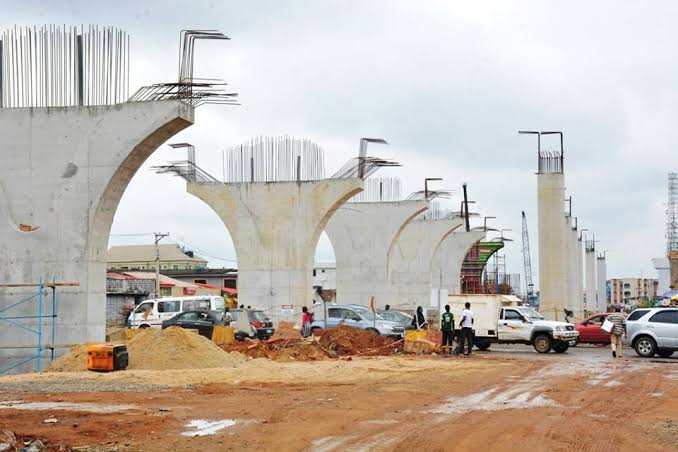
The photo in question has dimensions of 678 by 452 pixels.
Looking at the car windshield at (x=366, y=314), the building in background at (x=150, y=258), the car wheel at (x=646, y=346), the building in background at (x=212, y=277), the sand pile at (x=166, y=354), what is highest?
the building in background at (x=150, y=258)

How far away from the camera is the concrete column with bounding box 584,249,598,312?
8875 centimetres

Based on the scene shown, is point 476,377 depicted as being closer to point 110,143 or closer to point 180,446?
point 110,143

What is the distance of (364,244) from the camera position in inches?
1881

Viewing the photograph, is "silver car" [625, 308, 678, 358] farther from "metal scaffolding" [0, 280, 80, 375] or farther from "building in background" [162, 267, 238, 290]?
"building in background" [162, 267, 238, 290]

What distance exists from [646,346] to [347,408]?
659 inches

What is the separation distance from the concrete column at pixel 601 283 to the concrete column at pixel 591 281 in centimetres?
387

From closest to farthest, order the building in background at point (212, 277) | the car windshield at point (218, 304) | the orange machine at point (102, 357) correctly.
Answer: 1. the orange machine at point (102, 357)
2. the car windshield at point (218, 304)
3. the building in background at point (212, 277)

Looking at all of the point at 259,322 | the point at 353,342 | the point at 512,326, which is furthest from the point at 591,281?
the point at 353,342

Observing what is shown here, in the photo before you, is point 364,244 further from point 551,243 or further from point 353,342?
point 353,342

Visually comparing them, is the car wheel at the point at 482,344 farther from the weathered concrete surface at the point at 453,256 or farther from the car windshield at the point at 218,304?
the weathered concrete surface at the point at 453,256

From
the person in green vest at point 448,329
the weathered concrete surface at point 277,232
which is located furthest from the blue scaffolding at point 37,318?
the weathered concrete surface at point 277,232

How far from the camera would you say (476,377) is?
67.5ft

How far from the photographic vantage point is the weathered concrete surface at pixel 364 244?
47406mm

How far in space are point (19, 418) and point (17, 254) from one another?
9137 millimetres
